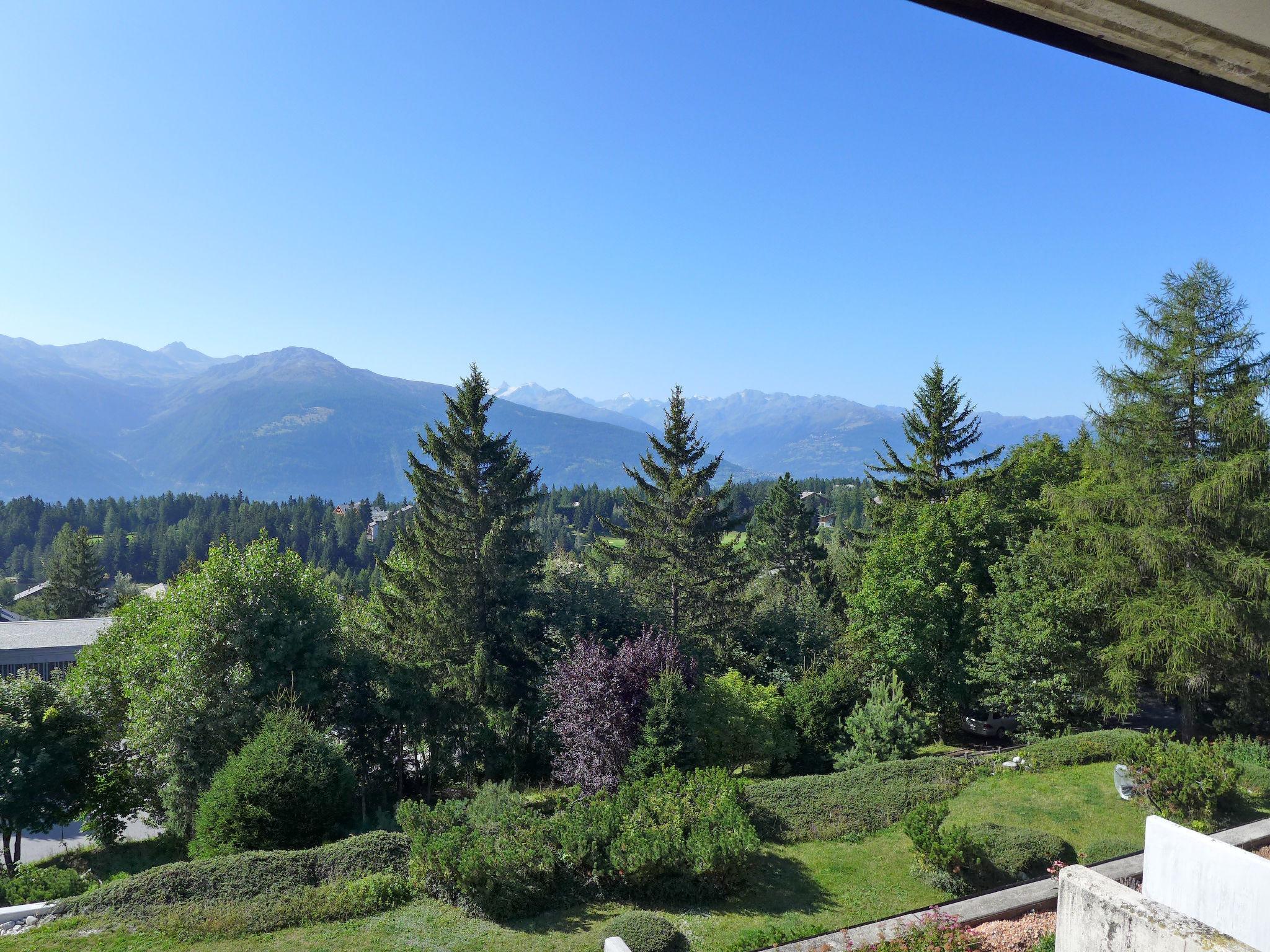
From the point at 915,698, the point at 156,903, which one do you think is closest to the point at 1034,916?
the point at 156,903

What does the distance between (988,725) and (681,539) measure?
1148 cm

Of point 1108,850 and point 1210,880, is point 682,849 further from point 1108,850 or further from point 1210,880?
point 1210,880

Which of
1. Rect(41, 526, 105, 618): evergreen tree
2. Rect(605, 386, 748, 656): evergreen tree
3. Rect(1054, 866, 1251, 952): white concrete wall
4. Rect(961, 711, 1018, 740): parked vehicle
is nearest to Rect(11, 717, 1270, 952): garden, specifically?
Rect(1054, 866, 1251, 952): white concrete wall

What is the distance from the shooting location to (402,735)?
2005cm

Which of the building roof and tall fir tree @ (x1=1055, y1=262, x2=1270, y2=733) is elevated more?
tall fir tree @ (x1=1055, y1=262, x2=1270, y2=733)

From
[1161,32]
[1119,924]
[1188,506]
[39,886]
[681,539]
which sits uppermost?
[1161,32]

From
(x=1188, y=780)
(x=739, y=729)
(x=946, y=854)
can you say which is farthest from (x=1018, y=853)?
(x=739, y=729)

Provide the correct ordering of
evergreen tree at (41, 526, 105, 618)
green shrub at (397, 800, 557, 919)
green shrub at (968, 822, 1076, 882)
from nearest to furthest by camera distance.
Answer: green shrub at (397, 800, 557, 919) → green shrub at (968, 822, 1076, 882) → evergreen tree at (41, 526, 105, 618)

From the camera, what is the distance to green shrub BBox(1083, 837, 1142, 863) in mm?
9516

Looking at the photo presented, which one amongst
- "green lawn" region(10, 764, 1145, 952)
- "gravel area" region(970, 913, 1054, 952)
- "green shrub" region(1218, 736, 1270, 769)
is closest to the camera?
"gravel area" region(970, 913, 1054, 952)

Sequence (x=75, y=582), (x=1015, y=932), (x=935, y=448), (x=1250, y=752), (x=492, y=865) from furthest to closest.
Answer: (x=75, y=582), (x=935, y=448), (x=1250, y=752), (x=492, y=865), (x=1015, y=932)

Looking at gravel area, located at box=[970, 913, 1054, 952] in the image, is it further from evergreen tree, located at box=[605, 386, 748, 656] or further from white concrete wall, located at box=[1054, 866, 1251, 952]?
evergreen tree, located at box=[605, 386, 748, 656]

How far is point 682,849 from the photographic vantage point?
9367mm

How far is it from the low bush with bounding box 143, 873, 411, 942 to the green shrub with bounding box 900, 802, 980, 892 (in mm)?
6870
